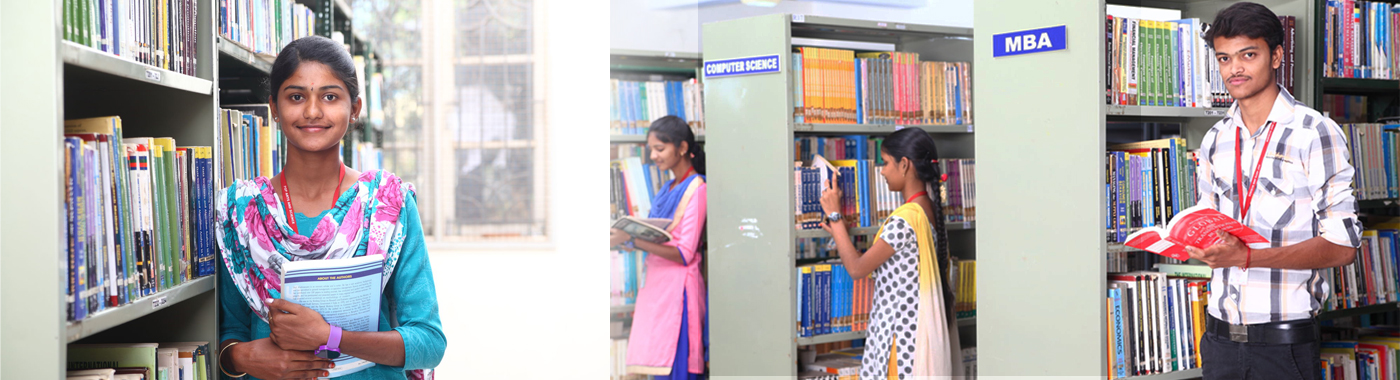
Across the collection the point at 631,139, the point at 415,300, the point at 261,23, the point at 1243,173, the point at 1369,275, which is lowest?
the point at 1369,275

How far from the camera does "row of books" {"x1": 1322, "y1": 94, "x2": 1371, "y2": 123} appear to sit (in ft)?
11.5

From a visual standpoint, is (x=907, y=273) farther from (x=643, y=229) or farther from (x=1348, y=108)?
(x=1348, y=108)

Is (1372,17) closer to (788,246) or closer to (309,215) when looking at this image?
(788,246)

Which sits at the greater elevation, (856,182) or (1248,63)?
(1248,63)

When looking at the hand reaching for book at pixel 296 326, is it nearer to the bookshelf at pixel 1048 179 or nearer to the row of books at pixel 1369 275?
the bookshelf at pixel 1048 179

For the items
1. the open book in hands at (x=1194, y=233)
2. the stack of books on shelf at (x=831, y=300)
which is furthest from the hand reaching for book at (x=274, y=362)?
the stack of books on shelf at (x=831, y=300)

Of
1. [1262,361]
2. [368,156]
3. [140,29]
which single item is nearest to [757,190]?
[1262,361]

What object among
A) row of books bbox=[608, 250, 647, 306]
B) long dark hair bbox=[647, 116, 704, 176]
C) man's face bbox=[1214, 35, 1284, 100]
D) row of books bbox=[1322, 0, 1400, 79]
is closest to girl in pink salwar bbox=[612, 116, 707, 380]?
long dark hair bbox=[647, 116, 704, 176]

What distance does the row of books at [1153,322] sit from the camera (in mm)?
2686

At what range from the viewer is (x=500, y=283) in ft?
18.9

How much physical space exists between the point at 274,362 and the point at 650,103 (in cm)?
244

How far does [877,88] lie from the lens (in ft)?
12.4

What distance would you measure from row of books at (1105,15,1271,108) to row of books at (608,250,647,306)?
2.10 m

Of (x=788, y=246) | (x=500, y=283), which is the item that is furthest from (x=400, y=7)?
(x=788, y=246)
